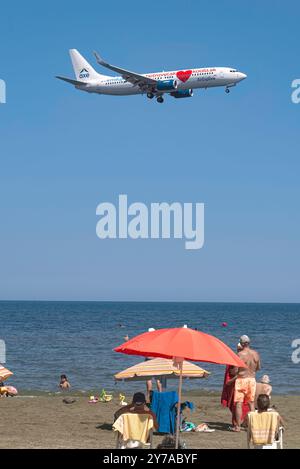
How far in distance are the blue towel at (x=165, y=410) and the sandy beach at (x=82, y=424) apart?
0.24m

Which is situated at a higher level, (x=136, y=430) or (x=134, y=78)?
(x=134, y=78)

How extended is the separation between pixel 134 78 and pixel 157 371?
41.4 m

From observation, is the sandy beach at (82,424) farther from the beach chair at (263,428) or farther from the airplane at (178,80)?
the airplane at (178,80)

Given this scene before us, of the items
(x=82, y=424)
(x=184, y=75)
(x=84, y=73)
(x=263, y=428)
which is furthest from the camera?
(x=84, y=73)

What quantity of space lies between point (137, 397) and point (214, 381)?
785 inches

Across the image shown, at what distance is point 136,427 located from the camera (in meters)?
9.39

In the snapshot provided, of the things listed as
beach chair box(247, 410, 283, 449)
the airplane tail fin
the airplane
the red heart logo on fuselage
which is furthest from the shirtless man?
the airplane tail fin

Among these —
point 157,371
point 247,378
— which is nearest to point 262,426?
point 247,378

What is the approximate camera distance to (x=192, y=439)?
13117 mm

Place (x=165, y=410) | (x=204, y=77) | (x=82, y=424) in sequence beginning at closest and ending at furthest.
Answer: (x=165, y=410) → (x=82, y=424) → (x=204, y=77)

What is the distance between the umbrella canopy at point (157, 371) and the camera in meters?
13.7

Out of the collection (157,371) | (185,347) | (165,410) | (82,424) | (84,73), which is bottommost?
(82,424)

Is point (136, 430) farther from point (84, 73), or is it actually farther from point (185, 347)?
point (84, 73)
